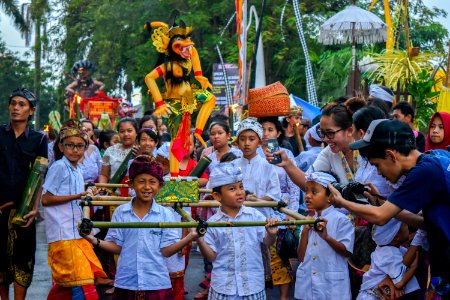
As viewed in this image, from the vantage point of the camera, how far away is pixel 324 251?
6.30m

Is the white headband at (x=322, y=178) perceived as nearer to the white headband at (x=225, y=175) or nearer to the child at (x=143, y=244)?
the white headband at (x=225, y=175)

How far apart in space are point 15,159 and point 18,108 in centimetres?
48

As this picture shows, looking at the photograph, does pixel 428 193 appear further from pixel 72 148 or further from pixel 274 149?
pixel 72 148

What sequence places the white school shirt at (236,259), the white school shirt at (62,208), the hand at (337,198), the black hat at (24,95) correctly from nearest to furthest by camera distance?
the hand at (337,198)
the white school shirt at (236,259)
the white school shirt at (62,208)
the black hat at (24,95)

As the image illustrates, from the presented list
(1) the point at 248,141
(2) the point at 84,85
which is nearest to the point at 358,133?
(1) the point at 248,141

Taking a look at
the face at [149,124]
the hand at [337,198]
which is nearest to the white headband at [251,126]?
the face at [149,124]

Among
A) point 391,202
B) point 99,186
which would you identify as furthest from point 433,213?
point 99,186

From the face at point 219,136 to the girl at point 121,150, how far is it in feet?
3.60

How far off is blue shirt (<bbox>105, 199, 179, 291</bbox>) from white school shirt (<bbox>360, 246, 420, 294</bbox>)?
1481mm

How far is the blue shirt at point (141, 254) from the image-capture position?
6.16 m

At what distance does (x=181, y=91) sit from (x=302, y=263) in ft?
8.70

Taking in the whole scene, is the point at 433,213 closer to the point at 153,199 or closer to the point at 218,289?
the point at 218,289

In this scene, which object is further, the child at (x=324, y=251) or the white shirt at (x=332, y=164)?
the white shirt at (x=332, y=164)

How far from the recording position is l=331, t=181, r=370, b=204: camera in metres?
5.45
